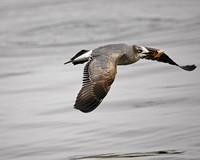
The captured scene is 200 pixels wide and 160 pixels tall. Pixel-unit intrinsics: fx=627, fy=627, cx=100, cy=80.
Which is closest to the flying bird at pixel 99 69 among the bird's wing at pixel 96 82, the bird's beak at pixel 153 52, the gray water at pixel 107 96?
the bird's wing at pixel 96 82

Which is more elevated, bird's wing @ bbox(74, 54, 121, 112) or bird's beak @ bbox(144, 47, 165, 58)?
bird's beak @ bbox(144, 47, 165, 58)

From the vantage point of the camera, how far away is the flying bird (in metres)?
8.49

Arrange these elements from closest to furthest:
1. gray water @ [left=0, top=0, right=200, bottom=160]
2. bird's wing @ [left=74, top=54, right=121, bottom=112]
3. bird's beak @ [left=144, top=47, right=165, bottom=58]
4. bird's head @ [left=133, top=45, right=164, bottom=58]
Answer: bird's wing @ [left=74, top=54, right=121, bottom=112], bird's head @ [left=133, top=45, right=164, bottom=58], gray water @ [left=0, top=0, right=200, bottom=160], bird's beak @ [left=144, top=47, right=165, bottom=58]

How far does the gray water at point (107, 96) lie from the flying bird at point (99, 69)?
1041 mm

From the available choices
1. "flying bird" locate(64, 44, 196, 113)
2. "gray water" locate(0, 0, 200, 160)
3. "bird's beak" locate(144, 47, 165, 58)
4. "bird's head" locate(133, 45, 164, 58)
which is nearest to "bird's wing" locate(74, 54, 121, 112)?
"flying bird" locate(64, 44, 196, 113)

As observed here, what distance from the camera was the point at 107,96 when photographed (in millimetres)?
13102

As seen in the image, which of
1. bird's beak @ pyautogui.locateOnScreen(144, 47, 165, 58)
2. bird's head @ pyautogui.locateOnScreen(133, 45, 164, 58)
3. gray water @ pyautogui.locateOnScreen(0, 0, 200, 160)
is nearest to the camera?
bird's head @ pyautogui.locateOnScreen(133, 45, 164, 58)

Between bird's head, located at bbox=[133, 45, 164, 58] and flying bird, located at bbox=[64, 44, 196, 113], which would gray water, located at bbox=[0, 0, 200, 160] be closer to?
flying bird, located at bbox=[64, 44, 196, 113]

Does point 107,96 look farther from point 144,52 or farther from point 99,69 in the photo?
point 99,69

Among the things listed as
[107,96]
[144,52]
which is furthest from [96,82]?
[107,96]

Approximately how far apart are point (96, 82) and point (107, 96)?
14.5ft

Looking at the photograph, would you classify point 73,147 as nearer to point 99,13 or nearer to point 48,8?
point 99,13

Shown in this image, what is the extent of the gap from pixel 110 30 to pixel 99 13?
1.87m

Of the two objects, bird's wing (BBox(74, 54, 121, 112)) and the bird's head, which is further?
the bird's head
